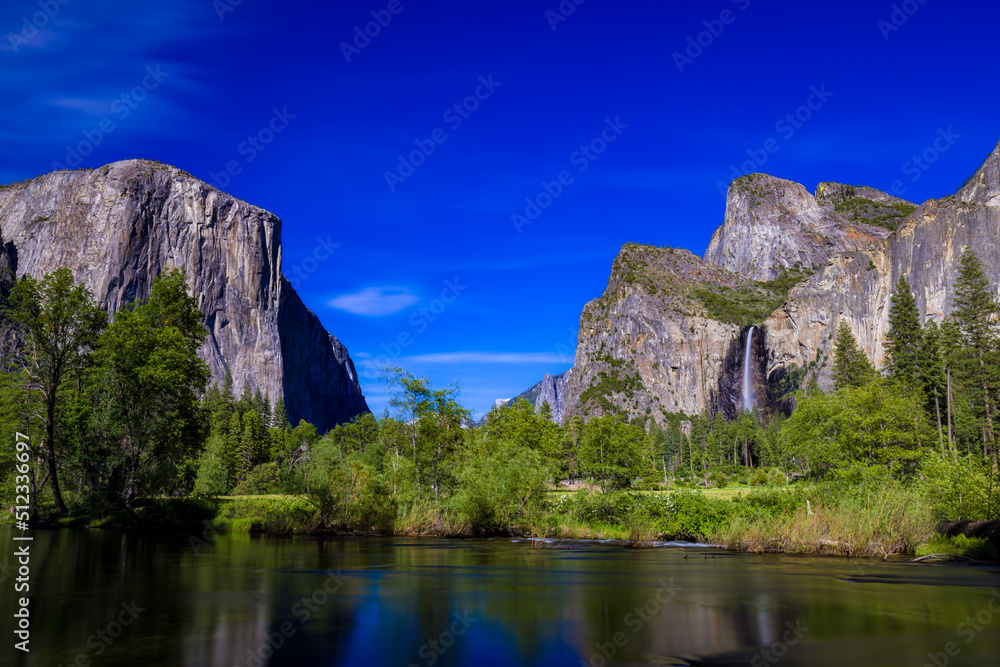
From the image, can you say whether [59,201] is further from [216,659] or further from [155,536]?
[216,659]

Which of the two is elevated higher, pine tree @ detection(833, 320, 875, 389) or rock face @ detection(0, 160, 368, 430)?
rock face @ detection(0, 160, 368, 430)

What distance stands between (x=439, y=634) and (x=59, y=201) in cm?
20299

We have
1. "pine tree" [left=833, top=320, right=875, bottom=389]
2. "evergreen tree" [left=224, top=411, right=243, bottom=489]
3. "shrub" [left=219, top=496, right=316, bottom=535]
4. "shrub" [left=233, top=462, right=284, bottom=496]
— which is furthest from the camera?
"pine tree" [left=833, top=320, right=875, bottom=389]

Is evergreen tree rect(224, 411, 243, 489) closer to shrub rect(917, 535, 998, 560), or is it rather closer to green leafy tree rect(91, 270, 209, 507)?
green leafy tree rect(91, 270, 209, 507)

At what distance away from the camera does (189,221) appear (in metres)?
180

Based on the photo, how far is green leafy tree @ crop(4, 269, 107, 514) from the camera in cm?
3769

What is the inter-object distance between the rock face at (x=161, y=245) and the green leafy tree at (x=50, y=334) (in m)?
134

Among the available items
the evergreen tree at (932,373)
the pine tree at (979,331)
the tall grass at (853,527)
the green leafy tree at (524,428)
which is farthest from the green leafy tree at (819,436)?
the evergreen tree at (932,373)

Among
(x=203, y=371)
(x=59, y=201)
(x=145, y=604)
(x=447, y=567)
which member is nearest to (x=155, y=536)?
(x=203, y=371)

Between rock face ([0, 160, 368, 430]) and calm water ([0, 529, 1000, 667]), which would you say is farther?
rock face ([0, 160, 368, 430])

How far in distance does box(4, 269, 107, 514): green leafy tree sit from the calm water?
15.0 m

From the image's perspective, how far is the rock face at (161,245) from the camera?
547ft

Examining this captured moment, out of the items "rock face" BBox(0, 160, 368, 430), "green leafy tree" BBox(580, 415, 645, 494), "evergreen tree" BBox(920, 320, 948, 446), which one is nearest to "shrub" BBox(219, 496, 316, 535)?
"green leafy tree" BBox(580, 415, 645, 494)

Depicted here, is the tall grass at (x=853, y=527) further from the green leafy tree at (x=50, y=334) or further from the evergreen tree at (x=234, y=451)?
the evergreen tree at (x=234, y=451)
